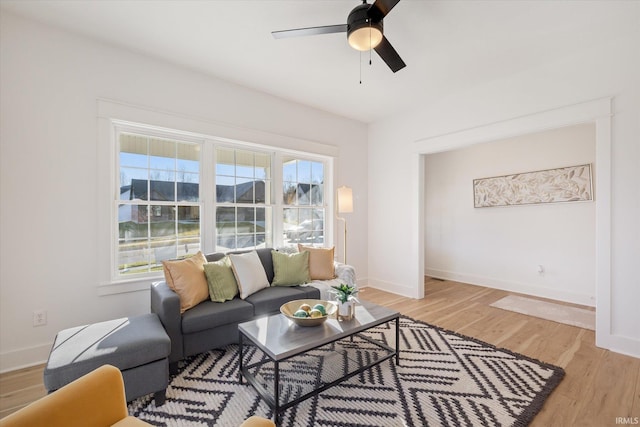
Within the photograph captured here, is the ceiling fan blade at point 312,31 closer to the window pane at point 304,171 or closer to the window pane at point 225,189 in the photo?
the window pane at point 225,189

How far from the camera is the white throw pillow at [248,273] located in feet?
9.22

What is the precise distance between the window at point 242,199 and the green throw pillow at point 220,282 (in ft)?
2.63

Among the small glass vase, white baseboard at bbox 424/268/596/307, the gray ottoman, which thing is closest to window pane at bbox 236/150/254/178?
the gray ottoman

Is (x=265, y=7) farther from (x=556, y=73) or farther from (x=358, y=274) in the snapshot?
(x=358, y=274)

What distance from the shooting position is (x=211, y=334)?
246 centimetres

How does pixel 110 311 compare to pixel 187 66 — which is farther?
pixel 187 66

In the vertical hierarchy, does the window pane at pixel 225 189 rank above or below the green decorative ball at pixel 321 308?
above

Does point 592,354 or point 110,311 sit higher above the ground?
point 110,311

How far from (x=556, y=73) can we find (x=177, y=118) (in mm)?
4211

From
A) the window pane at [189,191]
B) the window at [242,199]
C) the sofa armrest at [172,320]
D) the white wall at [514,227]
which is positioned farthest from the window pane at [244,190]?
the white wall at [514,227]

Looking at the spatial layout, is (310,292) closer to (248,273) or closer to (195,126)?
(248,273)

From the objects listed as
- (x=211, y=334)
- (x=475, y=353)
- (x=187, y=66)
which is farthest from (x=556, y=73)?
(x=211, y=334)

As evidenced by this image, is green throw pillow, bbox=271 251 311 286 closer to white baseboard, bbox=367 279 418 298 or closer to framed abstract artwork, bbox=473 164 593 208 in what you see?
white baseboard, bbox=367 279 418 298

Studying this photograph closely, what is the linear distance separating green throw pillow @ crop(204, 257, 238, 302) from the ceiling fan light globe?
2.33 metres
